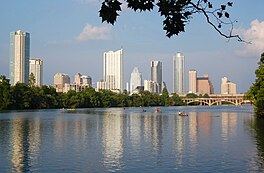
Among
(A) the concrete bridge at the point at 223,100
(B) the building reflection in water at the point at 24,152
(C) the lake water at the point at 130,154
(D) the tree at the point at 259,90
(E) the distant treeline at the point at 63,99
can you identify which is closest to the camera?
(C) the lake water at the point at 130,154

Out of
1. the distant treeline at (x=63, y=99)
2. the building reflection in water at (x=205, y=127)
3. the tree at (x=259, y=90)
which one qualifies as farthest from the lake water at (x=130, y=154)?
the distant treeline at (x=63, y=99)

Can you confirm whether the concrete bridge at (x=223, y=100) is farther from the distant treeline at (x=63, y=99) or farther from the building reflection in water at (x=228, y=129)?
the building reflection in water at (x=228, y=129)

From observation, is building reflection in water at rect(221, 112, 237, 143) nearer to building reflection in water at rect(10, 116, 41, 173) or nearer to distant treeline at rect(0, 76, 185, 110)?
building reflection in water at rect(10, 116, 41, 173)

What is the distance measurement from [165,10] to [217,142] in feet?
88.0

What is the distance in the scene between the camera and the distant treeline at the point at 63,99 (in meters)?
107

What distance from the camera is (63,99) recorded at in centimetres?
13325

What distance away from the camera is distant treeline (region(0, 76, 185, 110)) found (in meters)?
107

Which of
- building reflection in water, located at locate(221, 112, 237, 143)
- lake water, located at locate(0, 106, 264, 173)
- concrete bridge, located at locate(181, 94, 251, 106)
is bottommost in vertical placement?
lake water, located at locate(0, 106, 264, 173)

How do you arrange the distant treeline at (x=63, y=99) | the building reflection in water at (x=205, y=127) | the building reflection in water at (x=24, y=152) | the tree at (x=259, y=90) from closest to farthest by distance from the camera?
the building reflection in water at (x=24, y=152) < the building reflection in water at (x=205, y=127) < the tree at (x=259, y=90) < the distant treeline at (x=63, y=99)

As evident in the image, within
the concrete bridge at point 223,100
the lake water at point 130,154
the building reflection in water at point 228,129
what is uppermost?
the concrete bridge at point 223,100

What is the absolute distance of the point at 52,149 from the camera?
27.0 meters

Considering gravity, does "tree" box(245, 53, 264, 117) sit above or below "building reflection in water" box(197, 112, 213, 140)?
above

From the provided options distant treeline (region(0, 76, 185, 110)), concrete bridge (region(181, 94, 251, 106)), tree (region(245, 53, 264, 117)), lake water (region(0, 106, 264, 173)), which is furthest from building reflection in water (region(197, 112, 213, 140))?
concrete bridge (region(181, 94, 251, 106))

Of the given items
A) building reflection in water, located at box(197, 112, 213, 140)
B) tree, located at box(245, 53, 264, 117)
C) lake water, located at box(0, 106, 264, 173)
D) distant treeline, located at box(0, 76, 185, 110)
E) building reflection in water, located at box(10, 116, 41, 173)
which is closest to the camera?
lake water, located at box(0, 106, 264, 173)
